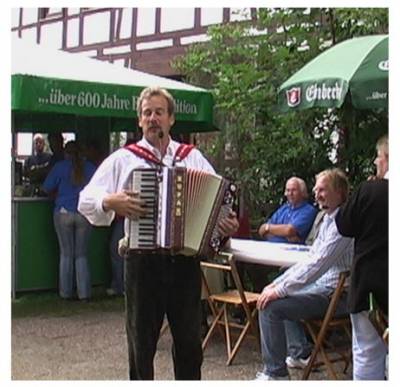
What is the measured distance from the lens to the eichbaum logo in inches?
190

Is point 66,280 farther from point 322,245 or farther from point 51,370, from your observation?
point 322,245

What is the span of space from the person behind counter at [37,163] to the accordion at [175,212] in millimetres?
4521

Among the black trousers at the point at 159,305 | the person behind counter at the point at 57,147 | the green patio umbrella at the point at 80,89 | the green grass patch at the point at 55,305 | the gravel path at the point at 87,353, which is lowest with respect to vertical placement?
the gravel path at the point at 87,353

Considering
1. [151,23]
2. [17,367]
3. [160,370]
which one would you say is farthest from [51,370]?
[151,23]

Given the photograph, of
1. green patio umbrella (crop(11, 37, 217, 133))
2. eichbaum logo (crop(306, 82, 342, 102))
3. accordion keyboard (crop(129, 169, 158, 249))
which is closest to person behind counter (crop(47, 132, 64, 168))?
green patio umbrella (crop(11, 37, 217, 133))

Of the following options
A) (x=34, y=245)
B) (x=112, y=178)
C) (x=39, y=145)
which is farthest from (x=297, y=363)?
(x=39, y=145)

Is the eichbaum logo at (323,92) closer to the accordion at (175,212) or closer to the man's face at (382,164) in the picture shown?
the man's face at (382,164)

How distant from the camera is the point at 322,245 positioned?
4.30m

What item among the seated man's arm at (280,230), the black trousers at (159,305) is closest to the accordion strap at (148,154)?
the black trousers at (159,305)

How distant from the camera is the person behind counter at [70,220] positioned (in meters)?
7.12

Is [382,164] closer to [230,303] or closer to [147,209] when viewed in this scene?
[147,209]

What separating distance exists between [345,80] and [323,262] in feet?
3.85

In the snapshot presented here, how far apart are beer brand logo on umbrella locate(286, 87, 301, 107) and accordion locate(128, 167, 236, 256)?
5.85ft

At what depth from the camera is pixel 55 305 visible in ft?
23.2
